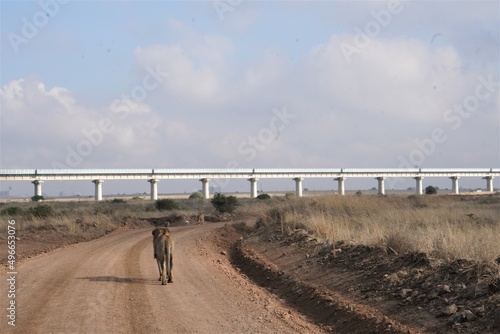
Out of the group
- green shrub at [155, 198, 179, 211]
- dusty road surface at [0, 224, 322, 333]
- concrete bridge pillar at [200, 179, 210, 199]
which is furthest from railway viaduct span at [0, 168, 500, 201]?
dusty road surface at [0, 224, 322, 333]

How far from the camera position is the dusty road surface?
30.5 feet

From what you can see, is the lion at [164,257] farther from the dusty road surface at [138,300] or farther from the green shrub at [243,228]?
the green shrub at [243,228]

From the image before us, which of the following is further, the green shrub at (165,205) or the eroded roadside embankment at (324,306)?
the green shrub at (165,205)

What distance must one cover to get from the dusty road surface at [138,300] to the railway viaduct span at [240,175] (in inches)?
3365

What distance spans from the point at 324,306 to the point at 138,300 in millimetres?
3673

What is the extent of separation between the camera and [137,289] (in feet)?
41.6

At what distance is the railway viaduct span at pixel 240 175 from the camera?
9962 centimetres

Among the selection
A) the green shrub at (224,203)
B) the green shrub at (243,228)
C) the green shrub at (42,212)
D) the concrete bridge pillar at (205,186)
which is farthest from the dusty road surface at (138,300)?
the concrete bridge pillar at (205,186)

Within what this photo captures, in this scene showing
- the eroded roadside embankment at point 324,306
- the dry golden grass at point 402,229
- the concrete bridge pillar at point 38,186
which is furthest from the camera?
the concrete bridge pillar at point 38,186

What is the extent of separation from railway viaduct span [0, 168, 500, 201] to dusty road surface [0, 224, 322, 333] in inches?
3365

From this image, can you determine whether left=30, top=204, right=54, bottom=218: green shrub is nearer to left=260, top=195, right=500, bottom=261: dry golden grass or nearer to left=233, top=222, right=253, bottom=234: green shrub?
left=233, top=222, right=253, bottom=234: green shrub

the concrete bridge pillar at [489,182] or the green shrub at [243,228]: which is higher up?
the concrete bridge pillar at [489,182]

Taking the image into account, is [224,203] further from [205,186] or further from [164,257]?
[205,186]

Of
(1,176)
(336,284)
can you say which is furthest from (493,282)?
(1,176)
